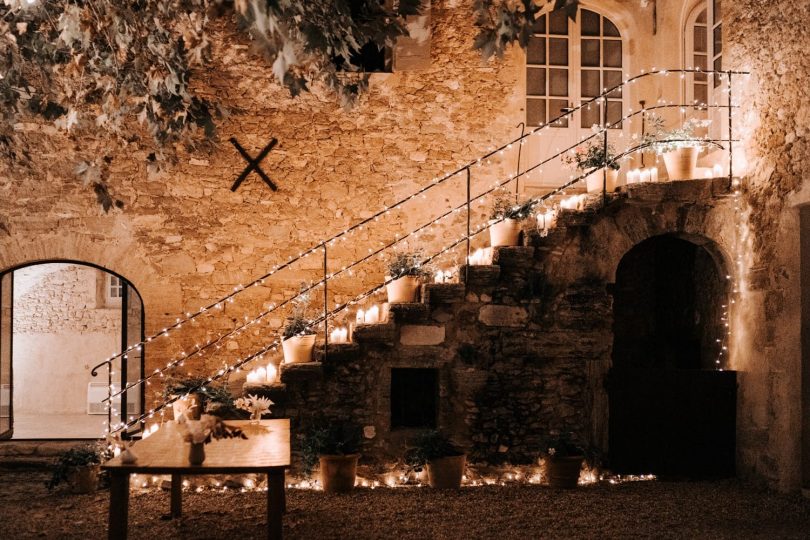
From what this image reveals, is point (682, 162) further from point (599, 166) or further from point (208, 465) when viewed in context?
point (208, 465)

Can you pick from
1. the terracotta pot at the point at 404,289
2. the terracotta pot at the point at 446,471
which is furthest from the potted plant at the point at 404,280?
the terracotta pot at the point at 446,471

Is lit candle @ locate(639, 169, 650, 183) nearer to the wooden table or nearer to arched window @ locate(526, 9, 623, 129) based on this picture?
arched window @ locate(526, 9, 623, 129)

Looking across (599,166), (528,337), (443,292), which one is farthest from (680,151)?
(443,292)

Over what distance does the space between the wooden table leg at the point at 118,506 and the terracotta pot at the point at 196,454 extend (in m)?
0.38

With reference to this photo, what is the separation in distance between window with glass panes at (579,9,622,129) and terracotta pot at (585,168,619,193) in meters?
1.57

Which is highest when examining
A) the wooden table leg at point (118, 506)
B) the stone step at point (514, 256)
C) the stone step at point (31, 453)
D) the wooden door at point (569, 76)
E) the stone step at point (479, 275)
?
the wooden door at point (569, 76)

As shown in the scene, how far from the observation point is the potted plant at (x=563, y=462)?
711cm

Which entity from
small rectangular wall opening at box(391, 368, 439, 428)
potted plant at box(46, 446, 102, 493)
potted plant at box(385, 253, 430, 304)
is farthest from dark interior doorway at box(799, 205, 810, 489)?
potted plant at box(46, 446, 102, 493)

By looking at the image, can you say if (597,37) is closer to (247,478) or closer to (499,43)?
(499,43)

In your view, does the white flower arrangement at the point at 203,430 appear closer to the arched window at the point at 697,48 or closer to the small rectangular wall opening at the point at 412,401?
the small rectangular wall opening at the point at 412,401

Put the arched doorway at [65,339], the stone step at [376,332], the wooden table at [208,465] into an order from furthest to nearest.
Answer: the arched doorway at [65,339]
the stone step at [376,332]
the wooden table at [208,465]

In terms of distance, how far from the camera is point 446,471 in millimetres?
7078

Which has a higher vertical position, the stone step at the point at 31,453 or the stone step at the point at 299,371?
the stone step at the point at 299,371

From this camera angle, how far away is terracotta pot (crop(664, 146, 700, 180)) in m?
7.73
